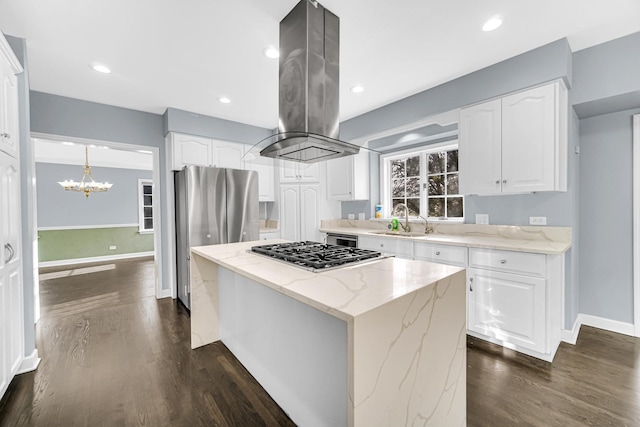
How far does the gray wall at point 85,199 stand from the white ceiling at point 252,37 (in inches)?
161

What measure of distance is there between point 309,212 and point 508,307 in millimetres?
2756

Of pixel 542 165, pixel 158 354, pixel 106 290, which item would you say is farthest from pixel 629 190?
pixel 106 290

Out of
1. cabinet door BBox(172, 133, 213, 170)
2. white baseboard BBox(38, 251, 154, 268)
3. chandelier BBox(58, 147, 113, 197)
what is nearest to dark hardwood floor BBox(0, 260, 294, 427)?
cabinet door BBox(172, 133, 213, 170)

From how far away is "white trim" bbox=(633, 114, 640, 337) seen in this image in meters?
2.37

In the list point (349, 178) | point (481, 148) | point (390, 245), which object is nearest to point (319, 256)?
point (390, 245)

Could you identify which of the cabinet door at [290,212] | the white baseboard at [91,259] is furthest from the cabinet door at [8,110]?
the white baseboard at [91,259]

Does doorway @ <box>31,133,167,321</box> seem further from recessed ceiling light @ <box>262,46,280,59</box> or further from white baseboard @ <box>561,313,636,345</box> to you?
white baseboard @ <box>561,313,636,345</box>

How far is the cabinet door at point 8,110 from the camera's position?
5.70ft

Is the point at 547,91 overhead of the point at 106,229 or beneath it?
overhead

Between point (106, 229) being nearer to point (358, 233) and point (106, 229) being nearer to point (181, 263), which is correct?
point (181, 263)

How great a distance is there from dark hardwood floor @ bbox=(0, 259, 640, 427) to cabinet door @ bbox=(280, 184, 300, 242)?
196cm

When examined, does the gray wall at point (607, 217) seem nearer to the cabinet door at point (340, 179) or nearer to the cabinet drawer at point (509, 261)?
the cabinet drawer at point (509, 261)

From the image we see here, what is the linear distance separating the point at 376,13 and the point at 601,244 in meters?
2.92

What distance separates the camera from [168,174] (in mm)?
3705
